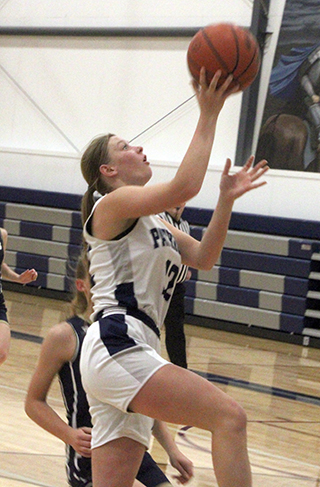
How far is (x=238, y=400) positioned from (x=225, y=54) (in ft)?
10.8

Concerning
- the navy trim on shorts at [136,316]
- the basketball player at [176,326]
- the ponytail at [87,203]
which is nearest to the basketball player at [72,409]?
the ponytail at [87,203]

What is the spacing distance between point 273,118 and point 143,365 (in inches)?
270

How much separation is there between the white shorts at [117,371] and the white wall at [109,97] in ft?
21.2

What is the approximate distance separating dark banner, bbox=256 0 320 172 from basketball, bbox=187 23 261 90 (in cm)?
611

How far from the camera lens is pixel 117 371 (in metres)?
2.06

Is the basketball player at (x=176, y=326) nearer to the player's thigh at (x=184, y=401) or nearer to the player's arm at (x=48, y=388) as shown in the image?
the player's arm at (x=48, y=388)

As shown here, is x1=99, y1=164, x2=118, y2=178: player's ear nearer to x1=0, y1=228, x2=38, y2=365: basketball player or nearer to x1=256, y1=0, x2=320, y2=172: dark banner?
x1=0, y1=228, x2=38, y2=365: basketball player

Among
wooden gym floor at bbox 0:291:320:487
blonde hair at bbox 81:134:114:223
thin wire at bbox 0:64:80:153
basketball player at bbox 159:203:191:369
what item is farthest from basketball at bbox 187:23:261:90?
thin wire at bbox 0:64:80:153

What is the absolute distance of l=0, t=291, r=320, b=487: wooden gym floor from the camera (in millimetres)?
3445

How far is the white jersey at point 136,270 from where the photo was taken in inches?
85.4

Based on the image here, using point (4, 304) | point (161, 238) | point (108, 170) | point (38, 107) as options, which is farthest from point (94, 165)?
point (38, 107)

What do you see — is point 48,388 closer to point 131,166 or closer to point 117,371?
point 117,371

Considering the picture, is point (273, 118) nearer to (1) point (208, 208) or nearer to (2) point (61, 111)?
(1) point (208, 208)

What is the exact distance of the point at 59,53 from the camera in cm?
1012
